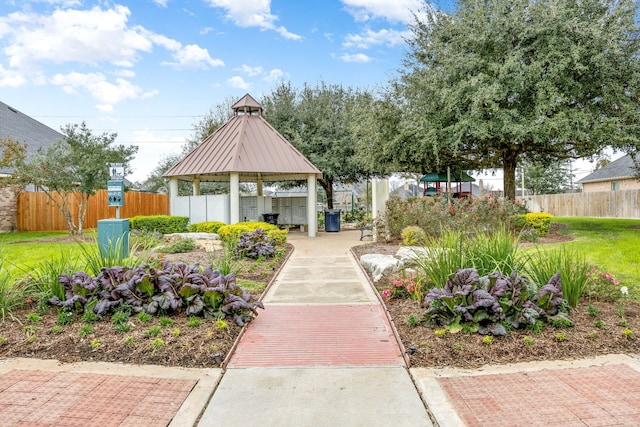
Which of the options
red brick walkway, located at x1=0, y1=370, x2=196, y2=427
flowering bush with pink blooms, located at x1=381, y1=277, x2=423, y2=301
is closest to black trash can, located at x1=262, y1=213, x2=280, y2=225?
flowering bush with pink blooms, located at x1=381, y1=277, x2=423, y2=301

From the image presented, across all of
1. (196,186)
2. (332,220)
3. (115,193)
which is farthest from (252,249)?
(332,220)

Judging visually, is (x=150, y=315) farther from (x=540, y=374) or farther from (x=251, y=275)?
(x=540, y=374)

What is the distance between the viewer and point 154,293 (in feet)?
15.2

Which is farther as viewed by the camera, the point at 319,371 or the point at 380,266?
the point at 380,266

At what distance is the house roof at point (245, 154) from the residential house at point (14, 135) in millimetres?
7009

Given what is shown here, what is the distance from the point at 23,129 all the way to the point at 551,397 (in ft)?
84.7

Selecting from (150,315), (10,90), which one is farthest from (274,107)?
(150,315)

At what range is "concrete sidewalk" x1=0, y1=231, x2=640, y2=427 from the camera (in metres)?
2.72

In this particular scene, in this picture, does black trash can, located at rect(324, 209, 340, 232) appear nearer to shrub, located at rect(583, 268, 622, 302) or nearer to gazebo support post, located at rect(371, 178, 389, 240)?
gazebo support post, located at rect(371, 178, 389, 240)

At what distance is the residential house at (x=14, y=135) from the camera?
54.6ft

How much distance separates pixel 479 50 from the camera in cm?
1424

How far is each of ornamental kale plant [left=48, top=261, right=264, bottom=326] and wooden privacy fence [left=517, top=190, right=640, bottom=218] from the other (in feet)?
65.7

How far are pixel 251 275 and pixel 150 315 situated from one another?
3.00 meters

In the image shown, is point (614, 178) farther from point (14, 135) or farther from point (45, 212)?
point (14, 135)
